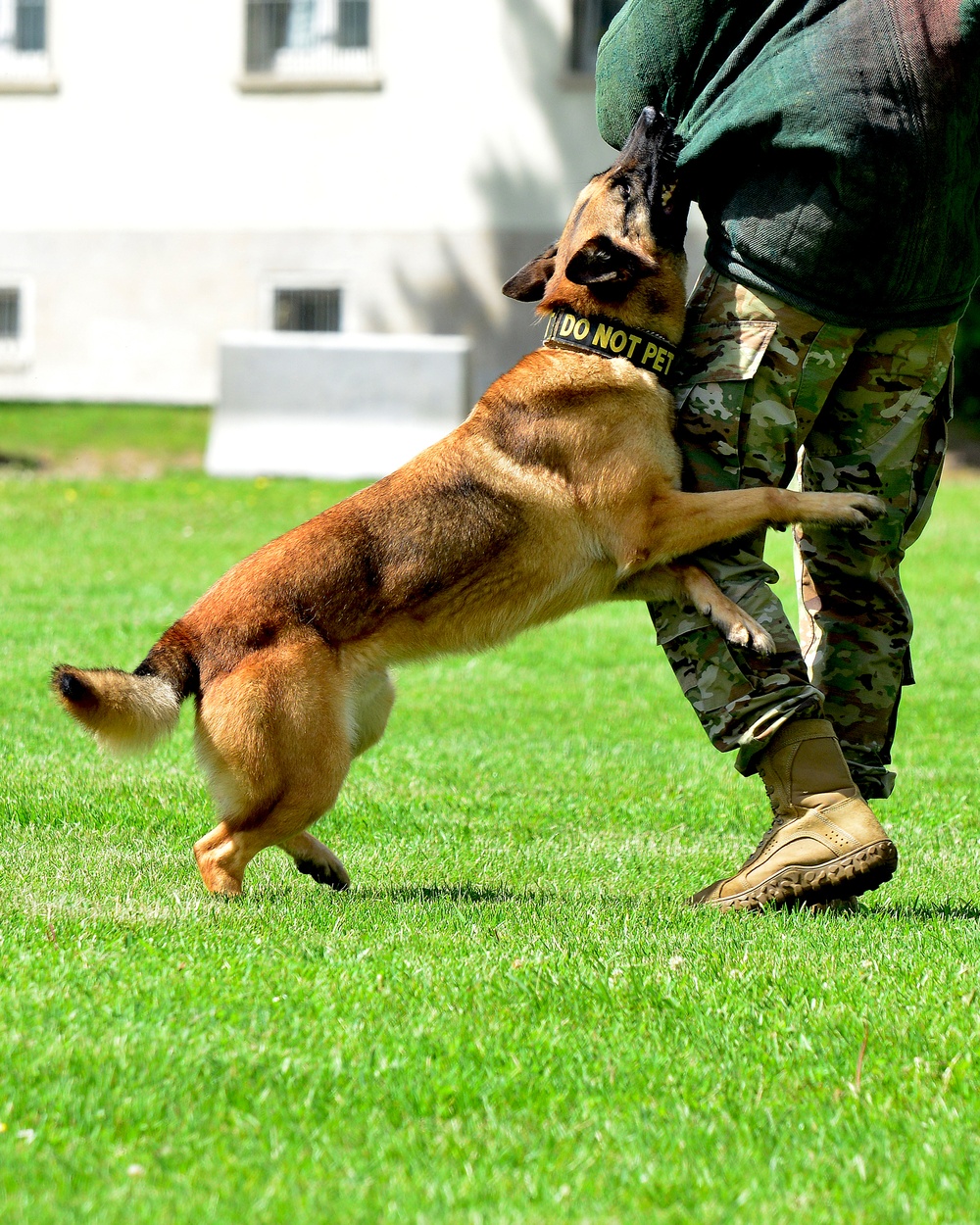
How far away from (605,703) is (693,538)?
3.28 m

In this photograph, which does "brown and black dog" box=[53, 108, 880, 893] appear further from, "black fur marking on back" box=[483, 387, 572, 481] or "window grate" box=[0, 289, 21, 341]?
"window grate" box=[0, 289, 21, 341]

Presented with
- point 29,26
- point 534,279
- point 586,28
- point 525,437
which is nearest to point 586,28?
point 586,28

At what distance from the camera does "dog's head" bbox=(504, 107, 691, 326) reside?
411cm

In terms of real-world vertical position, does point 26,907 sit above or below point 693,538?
below

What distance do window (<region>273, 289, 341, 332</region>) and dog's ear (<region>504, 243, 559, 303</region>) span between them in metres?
15.3

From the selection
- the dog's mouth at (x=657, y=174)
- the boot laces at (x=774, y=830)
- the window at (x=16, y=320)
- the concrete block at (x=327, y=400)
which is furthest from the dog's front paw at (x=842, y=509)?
the window at (x=16, y=320)

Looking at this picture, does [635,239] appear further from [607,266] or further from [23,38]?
[23,38]

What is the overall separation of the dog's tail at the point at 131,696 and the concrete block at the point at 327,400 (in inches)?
416

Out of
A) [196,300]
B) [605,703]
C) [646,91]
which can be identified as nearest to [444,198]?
[196,300]

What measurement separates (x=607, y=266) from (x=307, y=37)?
16.8 metres

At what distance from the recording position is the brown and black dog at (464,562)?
3910mm

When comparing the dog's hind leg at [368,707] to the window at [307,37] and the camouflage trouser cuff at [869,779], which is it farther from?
the window at [307,37]

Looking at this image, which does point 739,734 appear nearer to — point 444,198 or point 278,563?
point 278,563

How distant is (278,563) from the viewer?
4074 mm
